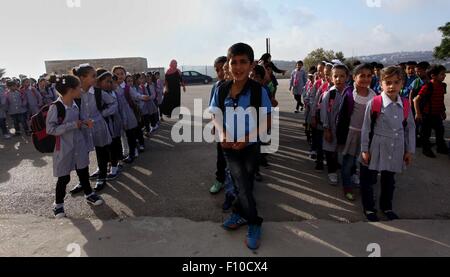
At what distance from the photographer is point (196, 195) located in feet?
14.1

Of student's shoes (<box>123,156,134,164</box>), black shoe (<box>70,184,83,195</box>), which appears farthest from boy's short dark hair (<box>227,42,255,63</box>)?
student's shoes (<box>123,156,134,164</box>)

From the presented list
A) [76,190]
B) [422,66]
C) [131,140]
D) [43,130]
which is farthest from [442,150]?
[43,130]

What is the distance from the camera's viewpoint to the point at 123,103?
554cm

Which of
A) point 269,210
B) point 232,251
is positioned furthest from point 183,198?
point 232,251

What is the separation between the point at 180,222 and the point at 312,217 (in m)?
1.51

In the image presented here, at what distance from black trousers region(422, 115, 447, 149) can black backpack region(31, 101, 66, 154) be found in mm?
6046

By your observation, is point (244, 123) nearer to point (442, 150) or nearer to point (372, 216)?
point (372, 216)

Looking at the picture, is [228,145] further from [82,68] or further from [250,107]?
[82,68]

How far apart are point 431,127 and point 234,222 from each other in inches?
183

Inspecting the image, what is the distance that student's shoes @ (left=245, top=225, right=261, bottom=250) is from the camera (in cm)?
296

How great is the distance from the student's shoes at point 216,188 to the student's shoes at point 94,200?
146 cm

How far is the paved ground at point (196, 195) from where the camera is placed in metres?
3.62
